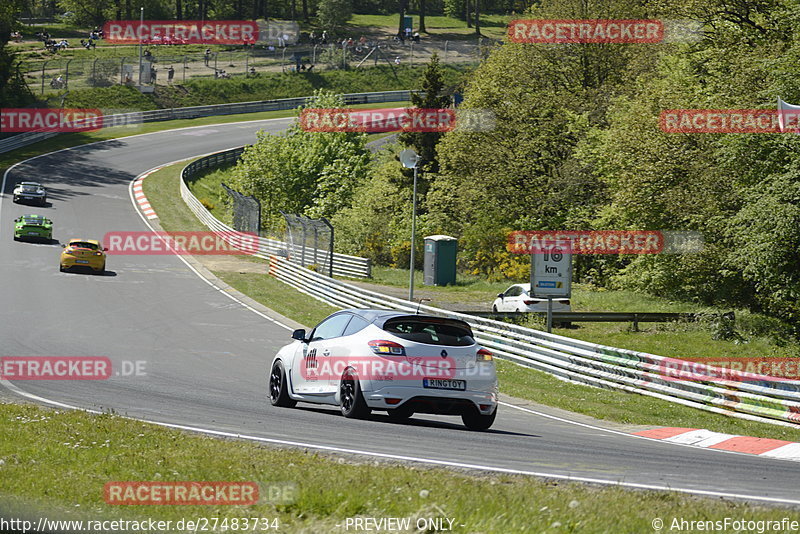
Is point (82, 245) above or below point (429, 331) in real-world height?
below

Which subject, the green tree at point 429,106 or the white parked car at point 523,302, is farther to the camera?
the green tree at point 429,106

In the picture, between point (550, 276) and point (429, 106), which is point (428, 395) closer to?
point (550, 276)

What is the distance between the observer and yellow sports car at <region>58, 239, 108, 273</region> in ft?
123

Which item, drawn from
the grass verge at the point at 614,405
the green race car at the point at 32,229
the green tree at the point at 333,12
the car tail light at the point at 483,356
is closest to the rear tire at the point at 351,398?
the car tail light at the point at 483,356

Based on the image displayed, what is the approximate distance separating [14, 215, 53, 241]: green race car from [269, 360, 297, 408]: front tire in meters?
32.4

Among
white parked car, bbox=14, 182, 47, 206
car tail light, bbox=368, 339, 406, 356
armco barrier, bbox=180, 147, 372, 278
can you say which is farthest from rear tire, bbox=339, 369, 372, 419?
white parked car, bbox=14, 182, 47, 206

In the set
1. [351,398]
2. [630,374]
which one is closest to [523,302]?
[630,374]

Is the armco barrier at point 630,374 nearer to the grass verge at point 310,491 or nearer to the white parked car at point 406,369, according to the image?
the white parked car at point 406,369

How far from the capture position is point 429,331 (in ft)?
41.8

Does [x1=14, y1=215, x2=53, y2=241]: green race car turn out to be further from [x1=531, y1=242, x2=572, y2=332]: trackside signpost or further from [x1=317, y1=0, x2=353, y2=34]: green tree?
[x1=317, y1=0, x2=353, y2=34]: green tree

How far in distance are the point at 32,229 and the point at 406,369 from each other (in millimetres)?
35727

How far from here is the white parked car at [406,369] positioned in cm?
1237

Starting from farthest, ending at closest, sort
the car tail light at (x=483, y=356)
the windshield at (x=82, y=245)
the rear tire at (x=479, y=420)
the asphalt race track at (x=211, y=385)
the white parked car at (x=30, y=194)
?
the white parked car at (x=30, y=194), the windshield at (x=82, y=245), the rear tire at (x=479, y=420), the car tail light at (x=483, y=356), the asphalt race track at (x=211, y=385)

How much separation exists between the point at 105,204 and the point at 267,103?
43353 mm
